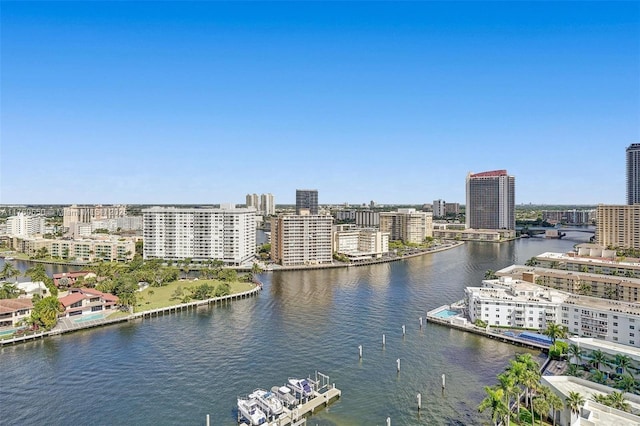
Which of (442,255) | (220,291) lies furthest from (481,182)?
(220,291)

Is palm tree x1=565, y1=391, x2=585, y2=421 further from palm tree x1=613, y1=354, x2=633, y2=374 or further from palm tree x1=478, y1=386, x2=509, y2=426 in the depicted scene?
palm tree x1=613, y1=354, x2=633, y2=374

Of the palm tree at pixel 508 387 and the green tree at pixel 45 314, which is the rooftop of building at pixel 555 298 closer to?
the palm tree at pixel 508 387

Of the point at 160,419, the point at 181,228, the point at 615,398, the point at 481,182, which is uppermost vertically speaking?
the point at 481,182

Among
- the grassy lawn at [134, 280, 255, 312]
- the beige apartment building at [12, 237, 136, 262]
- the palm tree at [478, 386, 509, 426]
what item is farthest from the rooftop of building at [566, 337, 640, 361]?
the beige apartment building at [12, 237, 136, 262]

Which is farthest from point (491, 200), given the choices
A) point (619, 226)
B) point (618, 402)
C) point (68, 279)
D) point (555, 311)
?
point (618, 402)

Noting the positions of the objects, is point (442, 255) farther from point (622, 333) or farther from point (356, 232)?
point (622, 333)

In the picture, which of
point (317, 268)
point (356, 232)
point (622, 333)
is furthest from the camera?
point (356, 232)

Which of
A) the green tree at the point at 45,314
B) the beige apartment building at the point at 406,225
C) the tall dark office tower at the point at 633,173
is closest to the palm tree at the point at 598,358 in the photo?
the green tree at the point at 45,314
